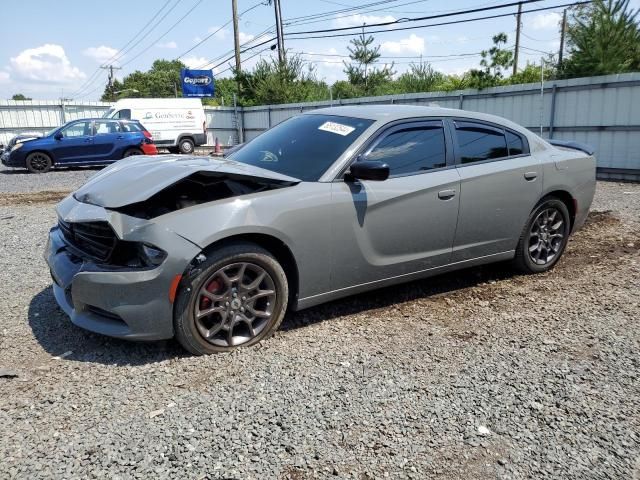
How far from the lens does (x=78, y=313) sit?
3.25 meters

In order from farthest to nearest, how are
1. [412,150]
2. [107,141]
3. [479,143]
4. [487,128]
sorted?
[107,141]
[487,128]
[479,143]
[412,150]

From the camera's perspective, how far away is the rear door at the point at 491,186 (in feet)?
14.1

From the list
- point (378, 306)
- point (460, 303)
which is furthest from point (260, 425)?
point (460, 303)

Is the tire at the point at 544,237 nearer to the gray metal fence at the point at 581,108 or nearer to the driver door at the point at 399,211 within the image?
the driver door at the point at 399,211

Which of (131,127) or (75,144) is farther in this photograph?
(131,127)

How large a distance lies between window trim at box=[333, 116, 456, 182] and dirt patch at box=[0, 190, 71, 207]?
7.79m

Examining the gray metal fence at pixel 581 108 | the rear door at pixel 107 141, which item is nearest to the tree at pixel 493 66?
the gray metal fence at pixel 581 108

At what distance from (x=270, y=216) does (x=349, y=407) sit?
1.27 m

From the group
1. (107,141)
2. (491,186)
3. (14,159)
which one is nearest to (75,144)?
(107,141)

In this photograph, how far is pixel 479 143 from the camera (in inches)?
177

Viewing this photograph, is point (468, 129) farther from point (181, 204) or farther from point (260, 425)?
point (260, 425)

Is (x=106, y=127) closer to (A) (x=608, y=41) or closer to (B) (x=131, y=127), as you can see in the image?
(B) (x=131, y=127)

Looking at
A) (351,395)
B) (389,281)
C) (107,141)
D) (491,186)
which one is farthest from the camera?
(107,141)

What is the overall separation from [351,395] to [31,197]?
938 cm
